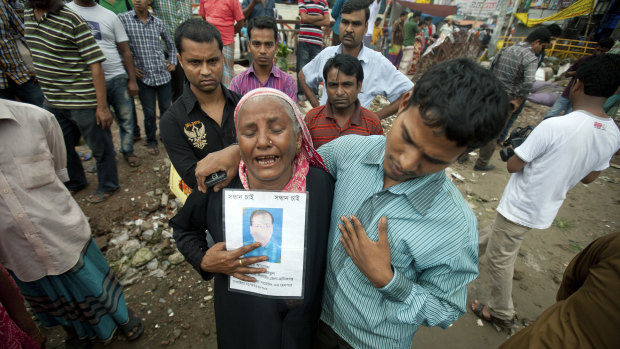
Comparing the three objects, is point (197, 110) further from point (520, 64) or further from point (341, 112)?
point (520, 64)

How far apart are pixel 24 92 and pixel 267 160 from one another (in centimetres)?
467

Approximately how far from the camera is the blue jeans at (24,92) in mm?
3670

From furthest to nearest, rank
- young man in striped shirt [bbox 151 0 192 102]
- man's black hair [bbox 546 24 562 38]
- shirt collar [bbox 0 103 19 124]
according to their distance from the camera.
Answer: man's black hair [bbox 546 24 562 38] → young man in striped shirt [bbox 151 0 192 102] → shirt collar [bbox 0 103 19 124]

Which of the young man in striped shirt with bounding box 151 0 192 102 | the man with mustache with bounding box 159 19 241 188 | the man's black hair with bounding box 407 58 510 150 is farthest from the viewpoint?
the young man in striped shirt with bounding box 151 0 192 102

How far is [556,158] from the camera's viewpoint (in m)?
2.28

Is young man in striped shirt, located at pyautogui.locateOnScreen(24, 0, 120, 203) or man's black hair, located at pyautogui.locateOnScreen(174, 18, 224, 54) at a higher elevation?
man's black hair, located at pyautogui.locateOnScreen(174, 18, 224, 54)

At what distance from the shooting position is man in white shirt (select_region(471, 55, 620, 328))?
2.23 m

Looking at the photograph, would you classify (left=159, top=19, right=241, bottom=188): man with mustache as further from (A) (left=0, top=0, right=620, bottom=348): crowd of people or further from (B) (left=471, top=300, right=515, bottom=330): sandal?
(B) (left=471, top=300, right=515, bottom=330): sandal

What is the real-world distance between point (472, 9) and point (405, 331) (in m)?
29.2

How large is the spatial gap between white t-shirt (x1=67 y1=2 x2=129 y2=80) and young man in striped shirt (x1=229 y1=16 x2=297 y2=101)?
83.7 inches

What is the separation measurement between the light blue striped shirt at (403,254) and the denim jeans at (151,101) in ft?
14.6

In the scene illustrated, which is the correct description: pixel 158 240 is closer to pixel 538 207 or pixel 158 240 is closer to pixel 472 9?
pixel 538 207

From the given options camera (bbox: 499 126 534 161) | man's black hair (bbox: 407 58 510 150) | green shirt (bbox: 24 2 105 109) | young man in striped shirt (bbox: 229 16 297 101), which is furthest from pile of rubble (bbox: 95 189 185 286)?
camera (bbox: 499 126 534 161)

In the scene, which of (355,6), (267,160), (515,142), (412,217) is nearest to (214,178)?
(267,160)
